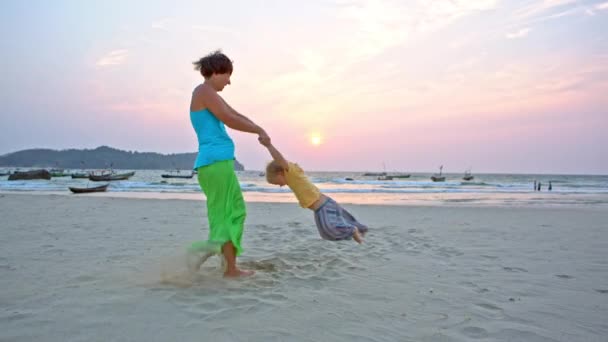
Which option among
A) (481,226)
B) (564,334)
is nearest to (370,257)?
(564,334)

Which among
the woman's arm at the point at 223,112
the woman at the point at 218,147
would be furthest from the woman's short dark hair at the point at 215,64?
the woman's arm at the point at 223,112

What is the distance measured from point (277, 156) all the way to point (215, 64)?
1.00 m

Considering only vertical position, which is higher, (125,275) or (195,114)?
(195,114)

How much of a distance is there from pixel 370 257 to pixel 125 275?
263 cm

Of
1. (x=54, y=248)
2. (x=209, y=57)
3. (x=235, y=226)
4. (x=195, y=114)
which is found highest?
(x=209, y=57)

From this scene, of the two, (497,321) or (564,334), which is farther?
(497,321)

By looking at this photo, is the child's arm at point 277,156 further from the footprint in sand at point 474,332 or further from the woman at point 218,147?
the footprint in sand at point 474,332

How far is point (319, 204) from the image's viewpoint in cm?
409

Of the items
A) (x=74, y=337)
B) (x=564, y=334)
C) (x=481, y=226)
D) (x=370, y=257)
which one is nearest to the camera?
(x=74, y=337)

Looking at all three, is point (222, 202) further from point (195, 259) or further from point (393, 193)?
point (393, 193)

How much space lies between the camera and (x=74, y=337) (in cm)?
219

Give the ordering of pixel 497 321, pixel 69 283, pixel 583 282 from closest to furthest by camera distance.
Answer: pixel 497 321, pixel 69 283, pixel 583 282

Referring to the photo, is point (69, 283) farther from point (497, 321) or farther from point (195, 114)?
point (497, 321)

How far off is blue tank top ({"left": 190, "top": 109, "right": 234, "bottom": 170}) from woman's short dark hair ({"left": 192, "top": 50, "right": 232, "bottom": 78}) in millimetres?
363
